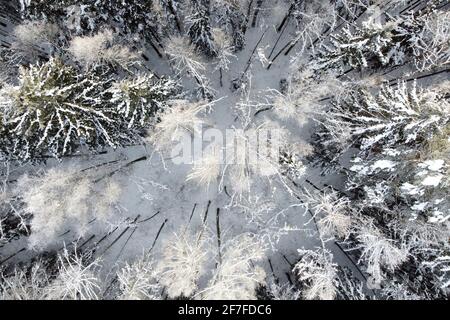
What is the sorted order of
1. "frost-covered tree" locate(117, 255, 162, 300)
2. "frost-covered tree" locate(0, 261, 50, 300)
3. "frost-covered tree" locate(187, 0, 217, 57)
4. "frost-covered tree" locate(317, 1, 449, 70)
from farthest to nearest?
"frost-covered tree" locate(187, 0, 217, 57) < "frost-covered tree" locate(117, 255, 162, 300) < "frost-covered tree" locate(317, 1, 449, 70) < "frost-covered tree" locate(0, 261, 50, 300)

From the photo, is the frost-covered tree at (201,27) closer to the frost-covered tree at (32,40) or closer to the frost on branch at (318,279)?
the frost-covered tree at (32,40)

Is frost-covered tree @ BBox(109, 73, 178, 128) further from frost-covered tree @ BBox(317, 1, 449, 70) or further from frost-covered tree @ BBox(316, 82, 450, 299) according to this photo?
frost-covered tree @ BBox(317, 1, 449, 70)

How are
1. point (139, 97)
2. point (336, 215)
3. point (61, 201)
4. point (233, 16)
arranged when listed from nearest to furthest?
point (139, 97)
point (336, 215)
point (61, 201)
point (233, 16)

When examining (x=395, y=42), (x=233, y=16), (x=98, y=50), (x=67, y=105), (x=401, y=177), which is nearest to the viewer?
(x=67, y=105)

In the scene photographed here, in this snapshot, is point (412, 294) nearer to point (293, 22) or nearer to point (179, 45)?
point (293, 22)

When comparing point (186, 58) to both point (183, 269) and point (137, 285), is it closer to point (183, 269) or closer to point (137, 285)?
point (183, 269)

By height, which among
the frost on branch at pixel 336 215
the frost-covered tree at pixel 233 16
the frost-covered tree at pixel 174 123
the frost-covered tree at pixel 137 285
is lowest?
the frost-covered tree at pixel 137 285

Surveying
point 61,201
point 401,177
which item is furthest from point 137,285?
point 401,177

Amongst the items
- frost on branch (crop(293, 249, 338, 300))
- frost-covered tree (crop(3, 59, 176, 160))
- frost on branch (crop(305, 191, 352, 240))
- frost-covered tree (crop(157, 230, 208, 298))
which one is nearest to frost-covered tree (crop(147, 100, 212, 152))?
frost-covered tree (crop(3, 59, 176, 160))

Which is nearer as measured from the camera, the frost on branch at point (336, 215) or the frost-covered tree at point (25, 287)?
the frost-covered tree at point (25, 287)

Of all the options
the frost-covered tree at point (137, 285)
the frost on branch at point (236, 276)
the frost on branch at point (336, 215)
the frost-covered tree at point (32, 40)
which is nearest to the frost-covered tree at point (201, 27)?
the frost-covered tree at point (32, 40)

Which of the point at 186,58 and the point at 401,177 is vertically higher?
the point at 186,58
